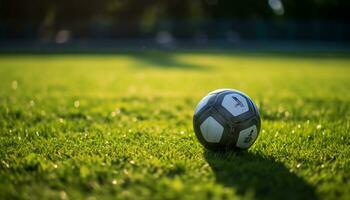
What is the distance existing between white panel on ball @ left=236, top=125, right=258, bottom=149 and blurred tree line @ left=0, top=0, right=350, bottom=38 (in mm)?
42117

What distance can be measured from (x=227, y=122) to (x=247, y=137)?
29cm

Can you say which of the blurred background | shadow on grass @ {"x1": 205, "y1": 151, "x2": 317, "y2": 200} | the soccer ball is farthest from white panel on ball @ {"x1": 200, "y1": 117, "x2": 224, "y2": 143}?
the blurred background

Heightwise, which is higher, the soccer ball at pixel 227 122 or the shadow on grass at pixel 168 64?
the soccer ball at pixel 227 122

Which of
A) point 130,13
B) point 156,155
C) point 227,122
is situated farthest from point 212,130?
point 130,13

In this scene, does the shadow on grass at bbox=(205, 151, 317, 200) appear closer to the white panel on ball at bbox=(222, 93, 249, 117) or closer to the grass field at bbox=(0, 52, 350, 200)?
the grass field at bbox=(0, 52, 350, 200)

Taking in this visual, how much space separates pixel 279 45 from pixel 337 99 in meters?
38.3

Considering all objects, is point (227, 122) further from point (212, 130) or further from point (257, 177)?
point (257, 177)

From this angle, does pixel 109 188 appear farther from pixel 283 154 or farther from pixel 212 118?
pixel 283 154

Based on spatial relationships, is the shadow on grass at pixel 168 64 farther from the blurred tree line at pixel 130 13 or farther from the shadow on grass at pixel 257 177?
the blurred tree line at pixel 130 13

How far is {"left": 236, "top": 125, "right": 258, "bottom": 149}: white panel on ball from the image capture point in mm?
3924

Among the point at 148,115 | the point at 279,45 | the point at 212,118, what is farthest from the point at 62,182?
the point at 279,45

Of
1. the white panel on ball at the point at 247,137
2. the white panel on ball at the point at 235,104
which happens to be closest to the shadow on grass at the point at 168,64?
the white panel on ball at the point at 235,104

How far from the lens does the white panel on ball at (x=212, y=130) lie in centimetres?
391

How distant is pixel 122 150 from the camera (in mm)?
4070
